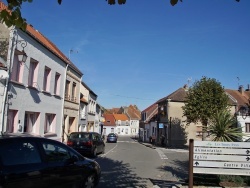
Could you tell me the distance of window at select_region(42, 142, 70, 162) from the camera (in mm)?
7279

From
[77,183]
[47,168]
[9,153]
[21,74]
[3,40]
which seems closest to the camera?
[9,153]

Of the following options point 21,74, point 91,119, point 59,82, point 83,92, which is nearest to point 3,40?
point 21,74

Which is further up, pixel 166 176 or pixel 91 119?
pixel 91 119

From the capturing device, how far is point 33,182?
6.57 meters

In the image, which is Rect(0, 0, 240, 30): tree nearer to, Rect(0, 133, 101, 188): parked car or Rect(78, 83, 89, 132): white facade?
Rect(0, 133, 101, 188): parked car

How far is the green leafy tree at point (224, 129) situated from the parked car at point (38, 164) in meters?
5.95

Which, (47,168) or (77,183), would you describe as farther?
(77,183)

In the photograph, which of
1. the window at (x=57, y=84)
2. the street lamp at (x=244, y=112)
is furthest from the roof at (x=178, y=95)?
the window at (x=57, y=84)

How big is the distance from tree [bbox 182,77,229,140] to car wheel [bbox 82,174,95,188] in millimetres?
25865

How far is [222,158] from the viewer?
9.46m

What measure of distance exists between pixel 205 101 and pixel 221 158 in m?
25.4

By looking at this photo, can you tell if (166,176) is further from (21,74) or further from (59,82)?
(59,82)

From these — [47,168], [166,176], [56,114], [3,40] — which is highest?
[3,40]

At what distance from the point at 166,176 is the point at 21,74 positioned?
9.04 metres
